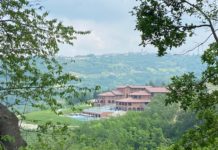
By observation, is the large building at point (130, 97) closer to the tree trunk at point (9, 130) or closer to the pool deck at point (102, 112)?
the pool deck at point (102, 112)

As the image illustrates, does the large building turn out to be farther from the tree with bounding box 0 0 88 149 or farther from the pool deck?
the tree with bounding box 0 0 88 149

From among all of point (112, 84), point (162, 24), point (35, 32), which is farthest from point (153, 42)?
point (112, 84)

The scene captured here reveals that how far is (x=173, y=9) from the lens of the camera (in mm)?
5184

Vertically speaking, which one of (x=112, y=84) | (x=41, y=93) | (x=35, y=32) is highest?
(x=35, y=32)

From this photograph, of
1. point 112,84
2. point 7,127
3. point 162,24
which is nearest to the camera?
point 7,127

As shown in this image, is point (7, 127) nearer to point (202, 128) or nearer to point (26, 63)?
point (26, 63)

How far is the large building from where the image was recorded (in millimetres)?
86500

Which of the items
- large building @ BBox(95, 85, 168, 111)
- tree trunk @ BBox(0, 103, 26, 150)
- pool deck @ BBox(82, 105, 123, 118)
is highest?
tree trunk @ BBox(0, 103, 26, 150)

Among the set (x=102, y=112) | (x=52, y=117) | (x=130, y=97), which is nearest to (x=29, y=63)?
(x=52, y=117)

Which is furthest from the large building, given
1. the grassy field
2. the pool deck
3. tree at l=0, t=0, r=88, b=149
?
tree at l=0, t=0, r=88, b=149

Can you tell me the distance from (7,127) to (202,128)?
2.38 metres

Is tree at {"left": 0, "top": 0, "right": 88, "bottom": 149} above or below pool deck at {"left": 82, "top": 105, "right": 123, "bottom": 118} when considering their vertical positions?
above

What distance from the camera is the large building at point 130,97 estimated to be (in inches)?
3406

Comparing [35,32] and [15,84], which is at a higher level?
[35,32]
